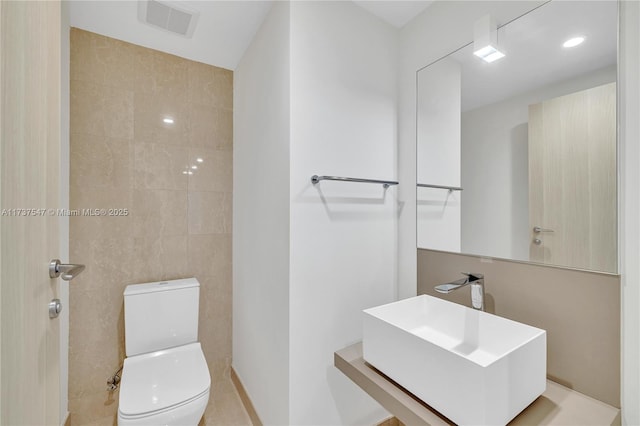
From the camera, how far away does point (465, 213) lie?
1.36 metres

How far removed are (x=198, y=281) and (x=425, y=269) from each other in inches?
59.3

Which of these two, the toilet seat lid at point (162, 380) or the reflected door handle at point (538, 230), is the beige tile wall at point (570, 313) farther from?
the toilet seat lid at point (162, 380)

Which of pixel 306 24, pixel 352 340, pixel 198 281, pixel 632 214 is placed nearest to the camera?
pixel 632 214

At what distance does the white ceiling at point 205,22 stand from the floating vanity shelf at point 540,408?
69.9 inches

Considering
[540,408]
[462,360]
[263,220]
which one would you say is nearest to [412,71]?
[263,220]

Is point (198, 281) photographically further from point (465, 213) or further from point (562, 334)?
point (562, 334)

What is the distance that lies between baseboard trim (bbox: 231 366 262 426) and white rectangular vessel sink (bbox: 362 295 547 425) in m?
0.95

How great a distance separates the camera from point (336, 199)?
1380 millimetres

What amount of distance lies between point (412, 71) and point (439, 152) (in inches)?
19.5

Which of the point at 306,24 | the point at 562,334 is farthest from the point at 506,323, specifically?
the point at 306,24

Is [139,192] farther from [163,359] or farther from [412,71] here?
[412,71]

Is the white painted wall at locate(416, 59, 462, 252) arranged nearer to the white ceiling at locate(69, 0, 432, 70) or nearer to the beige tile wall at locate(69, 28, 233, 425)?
the white ceiling at locate(69, 0, 432, 70)

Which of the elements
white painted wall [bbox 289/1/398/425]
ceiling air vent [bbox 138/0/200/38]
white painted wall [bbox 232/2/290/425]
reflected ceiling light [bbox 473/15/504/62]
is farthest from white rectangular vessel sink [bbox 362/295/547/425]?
ceiling air vent [bbox 138/0/200/38]

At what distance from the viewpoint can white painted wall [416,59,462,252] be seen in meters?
1.40
